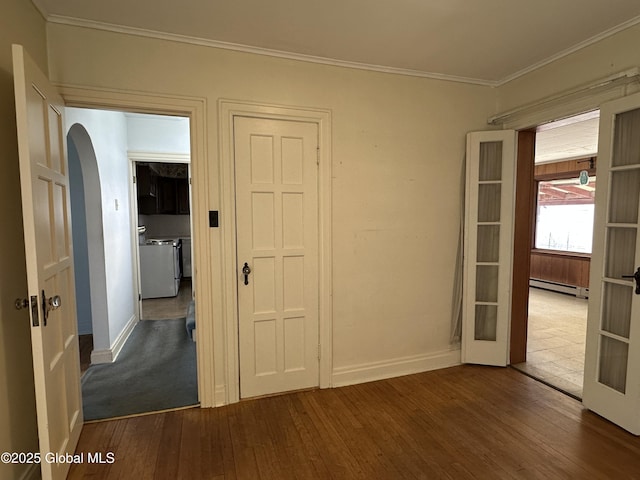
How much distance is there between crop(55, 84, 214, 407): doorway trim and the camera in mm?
2184

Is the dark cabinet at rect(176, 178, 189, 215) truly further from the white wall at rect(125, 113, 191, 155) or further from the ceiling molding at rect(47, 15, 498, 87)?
the ceiling molding at rect(47, 15, 498, 87)

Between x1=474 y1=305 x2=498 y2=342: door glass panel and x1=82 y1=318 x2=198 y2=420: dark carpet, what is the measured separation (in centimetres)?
248

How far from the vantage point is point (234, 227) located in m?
2.48

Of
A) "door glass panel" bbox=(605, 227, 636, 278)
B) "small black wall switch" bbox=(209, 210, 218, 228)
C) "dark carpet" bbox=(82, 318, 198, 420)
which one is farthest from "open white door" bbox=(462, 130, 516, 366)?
"dark carpet" bbox=(82, 318, 198, 420)

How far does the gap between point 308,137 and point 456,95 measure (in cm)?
142

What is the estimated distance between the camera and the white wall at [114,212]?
127 inches

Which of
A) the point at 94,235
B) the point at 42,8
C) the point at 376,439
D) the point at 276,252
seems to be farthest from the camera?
the point at 94,235

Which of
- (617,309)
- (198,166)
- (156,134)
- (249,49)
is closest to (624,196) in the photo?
(617,309)

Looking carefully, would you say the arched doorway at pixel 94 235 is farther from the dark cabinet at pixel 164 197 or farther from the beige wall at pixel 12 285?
→ the dark cabinet at pixel 164 197

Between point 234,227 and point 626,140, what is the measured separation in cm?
267

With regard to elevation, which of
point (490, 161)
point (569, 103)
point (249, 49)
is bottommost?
point (490, 161)

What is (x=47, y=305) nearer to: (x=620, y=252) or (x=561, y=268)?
(x=620, y=252)

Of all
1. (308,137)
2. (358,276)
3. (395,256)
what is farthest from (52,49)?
(395,256)

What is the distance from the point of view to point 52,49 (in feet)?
6.85
